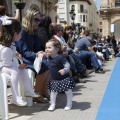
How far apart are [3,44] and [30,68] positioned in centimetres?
90

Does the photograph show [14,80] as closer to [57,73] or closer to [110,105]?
[57,73]

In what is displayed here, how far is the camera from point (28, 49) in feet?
20.4

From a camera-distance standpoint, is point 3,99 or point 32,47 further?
point 32,47

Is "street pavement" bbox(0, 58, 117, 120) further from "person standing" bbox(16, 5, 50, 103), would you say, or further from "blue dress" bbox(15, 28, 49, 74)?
"blue dress" bbox(15, 28, 49, 74)

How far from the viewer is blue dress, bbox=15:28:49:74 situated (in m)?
6.14

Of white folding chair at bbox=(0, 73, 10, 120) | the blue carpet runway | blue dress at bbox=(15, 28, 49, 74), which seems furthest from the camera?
blue dress at bbox=(15, 28, 49, 74)

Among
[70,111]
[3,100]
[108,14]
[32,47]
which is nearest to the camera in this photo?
[3,100]

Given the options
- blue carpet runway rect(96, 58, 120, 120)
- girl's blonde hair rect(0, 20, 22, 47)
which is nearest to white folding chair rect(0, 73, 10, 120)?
girl's blonde hair rect(0, 20, 22, 47)

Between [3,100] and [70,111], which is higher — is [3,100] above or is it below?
above

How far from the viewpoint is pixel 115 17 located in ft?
171

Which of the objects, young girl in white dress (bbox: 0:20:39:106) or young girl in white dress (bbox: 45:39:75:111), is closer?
young girl in white dress (bbox: 0:20:39:106)

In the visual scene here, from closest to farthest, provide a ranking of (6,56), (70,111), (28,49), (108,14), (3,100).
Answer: (3,100) < (6,56) < (70,111) < (28,49) < (108,14)

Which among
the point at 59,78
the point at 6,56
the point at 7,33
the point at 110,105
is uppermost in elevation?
the point at 7,33

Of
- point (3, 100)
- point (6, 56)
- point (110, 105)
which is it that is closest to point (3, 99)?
point (3, 100)
